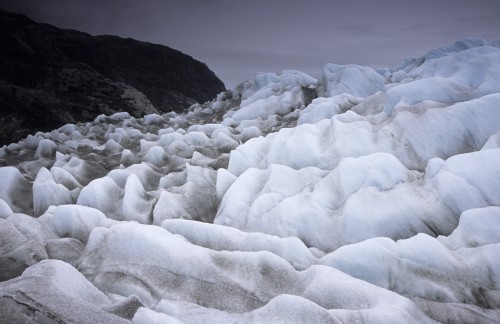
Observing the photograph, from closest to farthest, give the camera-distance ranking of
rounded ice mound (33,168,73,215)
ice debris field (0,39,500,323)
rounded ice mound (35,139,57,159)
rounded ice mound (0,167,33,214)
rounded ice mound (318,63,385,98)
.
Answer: ice debris field (0,39,500,323) → rounded ice mound (33,168,73,215) → rounded ice mound (0,167,33,214) → rounded ice mound (35,139,57,159) → rounded ice mound (318,63,385,98)

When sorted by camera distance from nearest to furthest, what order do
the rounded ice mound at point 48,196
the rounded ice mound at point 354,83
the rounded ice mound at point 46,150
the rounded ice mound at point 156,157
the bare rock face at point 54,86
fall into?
the rounded ice mound at point 48,196 → the rounded ice mound at point 156,157 → the rounded ice mound at point 46,150 → the rounded ice mound at point 354,83 → the bare rock face at point 54,86

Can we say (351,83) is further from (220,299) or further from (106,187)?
(220,299)

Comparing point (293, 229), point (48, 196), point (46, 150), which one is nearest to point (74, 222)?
point (48, 196)

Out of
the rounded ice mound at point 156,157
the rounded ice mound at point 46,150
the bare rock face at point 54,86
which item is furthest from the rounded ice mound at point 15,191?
the bare rock face at point 54,86

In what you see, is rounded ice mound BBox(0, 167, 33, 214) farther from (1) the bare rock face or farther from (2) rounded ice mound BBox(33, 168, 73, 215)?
(1) the bare rock face

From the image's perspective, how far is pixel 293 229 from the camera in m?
7.21

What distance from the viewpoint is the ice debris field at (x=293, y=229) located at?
447cm

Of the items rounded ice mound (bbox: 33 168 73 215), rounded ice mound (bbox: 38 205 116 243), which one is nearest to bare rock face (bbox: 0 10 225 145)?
rounded ice mound (bbox: 33 168 73 215)

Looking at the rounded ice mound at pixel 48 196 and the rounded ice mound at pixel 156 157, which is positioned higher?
the rounded ice mound at pixel 156 157

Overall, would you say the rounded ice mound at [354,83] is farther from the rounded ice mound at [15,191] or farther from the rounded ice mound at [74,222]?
the rounded ice mound at [15,191]

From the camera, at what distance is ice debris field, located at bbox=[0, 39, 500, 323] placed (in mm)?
4469

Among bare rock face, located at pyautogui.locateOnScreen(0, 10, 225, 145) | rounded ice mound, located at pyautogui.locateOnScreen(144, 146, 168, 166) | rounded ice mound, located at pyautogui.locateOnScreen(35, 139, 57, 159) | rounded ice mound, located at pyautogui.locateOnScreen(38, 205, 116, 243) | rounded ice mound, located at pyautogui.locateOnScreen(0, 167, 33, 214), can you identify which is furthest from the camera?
bare rock face, located at pyautogui.locateOnScreen(0, 10, 225, 145)

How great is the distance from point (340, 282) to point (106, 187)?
7.41 metres

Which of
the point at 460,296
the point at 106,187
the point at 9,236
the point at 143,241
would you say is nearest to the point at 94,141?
the point at 106,187
